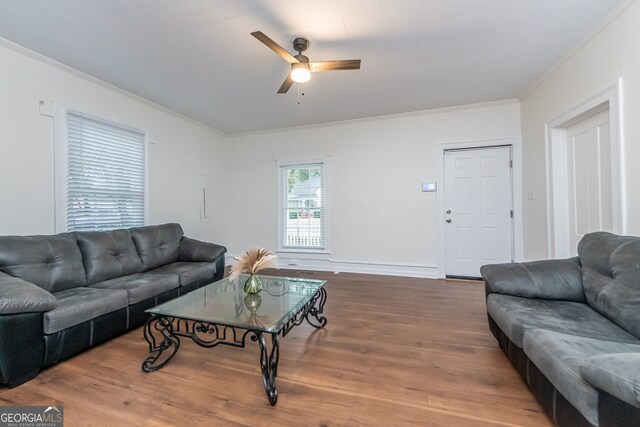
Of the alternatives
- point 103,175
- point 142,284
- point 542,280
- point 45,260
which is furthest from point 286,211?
point 542,280

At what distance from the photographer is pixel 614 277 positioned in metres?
1.62

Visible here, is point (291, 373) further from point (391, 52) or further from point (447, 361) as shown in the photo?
point (391, 52)

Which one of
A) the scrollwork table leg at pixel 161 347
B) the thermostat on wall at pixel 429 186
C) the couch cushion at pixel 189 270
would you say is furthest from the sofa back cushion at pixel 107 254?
the thermostat on wall at pixel 429 186

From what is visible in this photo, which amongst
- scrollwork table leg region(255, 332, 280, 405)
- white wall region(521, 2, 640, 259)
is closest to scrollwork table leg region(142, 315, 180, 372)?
scrollwork table leg region(255, 332, 280, 405)

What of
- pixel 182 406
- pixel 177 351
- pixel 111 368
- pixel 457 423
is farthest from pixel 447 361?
pixel 111 368

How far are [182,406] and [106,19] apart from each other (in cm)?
287

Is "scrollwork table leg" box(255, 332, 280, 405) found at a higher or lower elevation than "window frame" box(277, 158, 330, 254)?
lower

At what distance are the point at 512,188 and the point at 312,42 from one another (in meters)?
3.39

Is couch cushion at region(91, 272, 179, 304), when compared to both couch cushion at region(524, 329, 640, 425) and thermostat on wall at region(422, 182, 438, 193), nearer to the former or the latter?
couch cushion at region(524, 329, 640, 425)

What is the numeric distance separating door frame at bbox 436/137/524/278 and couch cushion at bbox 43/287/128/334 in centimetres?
400

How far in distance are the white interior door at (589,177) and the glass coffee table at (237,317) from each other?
2.71 metres

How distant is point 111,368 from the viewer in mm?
1849

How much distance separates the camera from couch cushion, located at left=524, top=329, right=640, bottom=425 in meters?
1.02

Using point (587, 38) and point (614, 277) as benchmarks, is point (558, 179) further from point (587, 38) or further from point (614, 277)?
point (614, 277)
